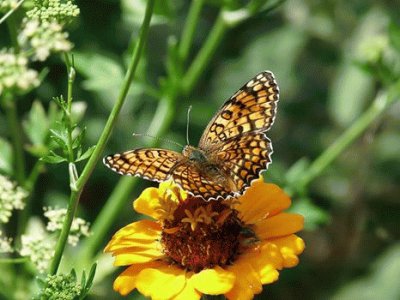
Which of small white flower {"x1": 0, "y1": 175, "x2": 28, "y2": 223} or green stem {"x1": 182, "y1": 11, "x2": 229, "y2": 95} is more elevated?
green stem {"x1": 182, "y1": 11, "x2": 229, "y2": 95}

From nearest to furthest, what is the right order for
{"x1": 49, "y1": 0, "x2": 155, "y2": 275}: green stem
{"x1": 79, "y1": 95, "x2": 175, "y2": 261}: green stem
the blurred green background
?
1. {"x1": 49, "y1": 0, "x2": 155, "y2": 275}: green stem
2. {"x1": 79, "y1": 95, "x2": 175, "y2": 261}: green stem
3. the blurred green background

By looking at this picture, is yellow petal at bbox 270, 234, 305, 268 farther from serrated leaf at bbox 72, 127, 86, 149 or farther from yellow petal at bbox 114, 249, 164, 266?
serrated leaf at bbox 72, 127, 86, 149

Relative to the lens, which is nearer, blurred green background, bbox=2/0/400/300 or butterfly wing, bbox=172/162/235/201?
butterfly wing, bbox=172/162/235/201

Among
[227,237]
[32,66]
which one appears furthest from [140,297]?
[227,237]

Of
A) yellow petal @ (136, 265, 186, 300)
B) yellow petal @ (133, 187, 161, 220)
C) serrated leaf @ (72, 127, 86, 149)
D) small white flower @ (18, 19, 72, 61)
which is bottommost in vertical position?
yellow petal @ (136, 265, 186, 300)

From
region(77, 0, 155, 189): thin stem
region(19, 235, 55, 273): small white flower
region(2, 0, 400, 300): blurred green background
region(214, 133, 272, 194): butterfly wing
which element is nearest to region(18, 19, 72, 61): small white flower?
region(77, 0, 155, 189): thin stem

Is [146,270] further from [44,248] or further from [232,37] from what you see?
[232,37]

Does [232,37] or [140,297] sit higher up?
[232,37]

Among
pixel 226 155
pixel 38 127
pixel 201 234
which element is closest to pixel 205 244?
pixel 201 234
